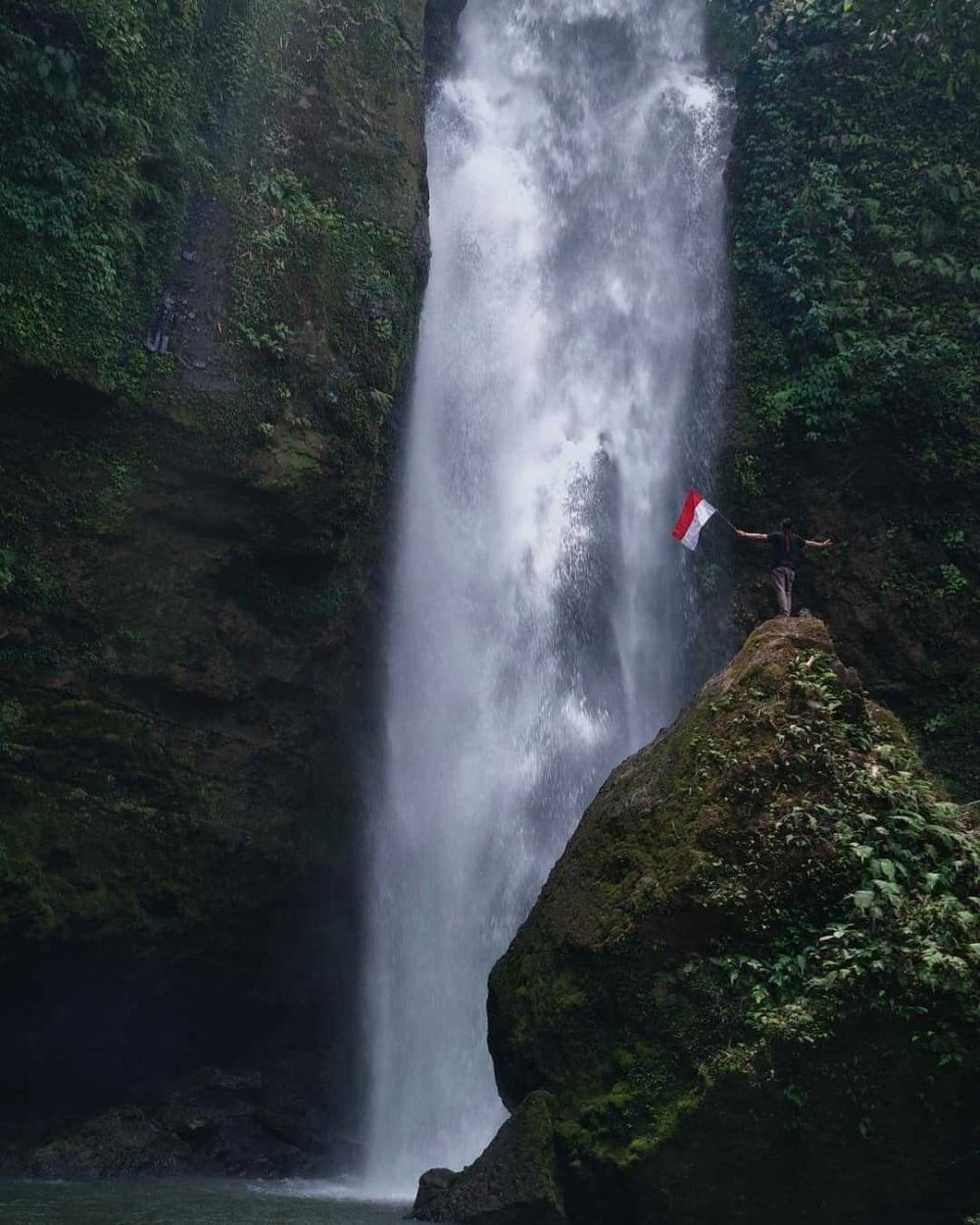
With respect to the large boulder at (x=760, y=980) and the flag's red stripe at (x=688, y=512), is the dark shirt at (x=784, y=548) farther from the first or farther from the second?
the large boulder at (x=760, y=980)

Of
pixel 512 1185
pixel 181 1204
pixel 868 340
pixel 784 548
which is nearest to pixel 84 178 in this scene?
pixel 784 548

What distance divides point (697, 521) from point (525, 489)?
3.23m

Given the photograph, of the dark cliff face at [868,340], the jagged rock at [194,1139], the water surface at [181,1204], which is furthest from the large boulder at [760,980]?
the dark cliff face at [868,340]

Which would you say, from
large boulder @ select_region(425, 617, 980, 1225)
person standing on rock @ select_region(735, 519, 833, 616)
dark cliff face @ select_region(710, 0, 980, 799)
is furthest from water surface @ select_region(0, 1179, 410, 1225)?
dark cliff face @ select_region(710, 0, 980, 799)

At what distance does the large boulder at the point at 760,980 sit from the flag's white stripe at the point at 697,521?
130 inches

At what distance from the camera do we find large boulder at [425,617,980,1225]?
674 cm

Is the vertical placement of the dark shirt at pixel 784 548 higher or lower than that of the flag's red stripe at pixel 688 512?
lower

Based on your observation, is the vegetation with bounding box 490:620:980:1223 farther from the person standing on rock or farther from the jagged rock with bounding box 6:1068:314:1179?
the jagged rock with bounding box 6:1068:314:1179

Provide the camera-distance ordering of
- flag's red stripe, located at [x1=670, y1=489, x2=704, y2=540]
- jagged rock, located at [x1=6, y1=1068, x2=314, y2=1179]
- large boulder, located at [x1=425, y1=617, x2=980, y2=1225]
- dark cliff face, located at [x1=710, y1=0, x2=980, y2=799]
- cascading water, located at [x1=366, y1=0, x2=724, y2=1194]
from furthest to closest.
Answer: dark cliff face, located at [x1=710, y1=0, x2=980, y2=799] → cascading water, located at [x1=366, y1=0, x2=724, y2=1194] → flag's red stripe, located at [x1=670, y1=489, x2=704, y2=540] → jagged rock, located at [x1=6, y1=1068, x2=314, y2=1179] → large boulder, located at [x1=425, y1=617, x2=980, y2=1225]

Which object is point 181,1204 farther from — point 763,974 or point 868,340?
point 868,340

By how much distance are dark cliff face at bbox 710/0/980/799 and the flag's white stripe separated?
2.42m

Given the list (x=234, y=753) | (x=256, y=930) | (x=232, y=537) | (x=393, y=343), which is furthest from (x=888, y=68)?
(x=256, y=930)

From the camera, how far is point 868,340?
46.5ft

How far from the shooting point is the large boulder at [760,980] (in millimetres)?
6738
